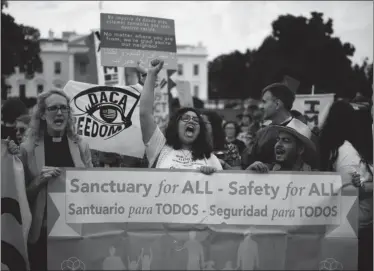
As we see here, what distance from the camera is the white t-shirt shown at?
4750 mm

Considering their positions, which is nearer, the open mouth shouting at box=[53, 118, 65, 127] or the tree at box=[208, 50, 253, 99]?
the open mouth shouting at box=[53, 118, 65, 127]

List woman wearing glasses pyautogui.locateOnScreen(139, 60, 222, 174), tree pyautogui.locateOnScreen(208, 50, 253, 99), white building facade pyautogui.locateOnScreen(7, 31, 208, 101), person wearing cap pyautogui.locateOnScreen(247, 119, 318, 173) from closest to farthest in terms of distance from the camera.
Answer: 1. person wearing cap pyautogui.locateOnScreen(247, 119, 318, 173)
2. woman wearing glasses pyautogui.locateOnScreen(139, 60, 222, 174)
3. tree pyautogui.locateOnScreen(208, 50, 253, 99)
4. white building facade pyautogui.locateOnScreen(7, 31, 208, 101)

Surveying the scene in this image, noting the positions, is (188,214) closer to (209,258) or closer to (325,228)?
(209,258)

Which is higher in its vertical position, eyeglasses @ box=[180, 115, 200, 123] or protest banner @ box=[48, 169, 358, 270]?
eyeglasses @ box=[180, 115, 200, 123]

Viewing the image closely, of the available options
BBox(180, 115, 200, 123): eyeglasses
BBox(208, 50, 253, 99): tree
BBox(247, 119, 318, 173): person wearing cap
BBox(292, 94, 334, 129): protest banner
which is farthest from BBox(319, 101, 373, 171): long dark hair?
BBox(208, 50, 253, 99): tree

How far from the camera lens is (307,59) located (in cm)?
5088

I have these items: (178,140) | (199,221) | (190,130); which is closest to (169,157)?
(178,140)

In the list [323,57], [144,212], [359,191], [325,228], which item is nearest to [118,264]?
[144,212]

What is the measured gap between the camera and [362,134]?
16.2ft

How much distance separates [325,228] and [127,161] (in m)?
3.34

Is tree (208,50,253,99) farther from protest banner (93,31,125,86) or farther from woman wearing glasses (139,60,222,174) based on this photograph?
woman wearing glasses (139,60,222,174)

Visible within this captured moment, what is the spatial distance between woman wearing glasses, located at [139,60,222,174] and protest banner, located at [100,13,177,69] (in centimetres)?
121

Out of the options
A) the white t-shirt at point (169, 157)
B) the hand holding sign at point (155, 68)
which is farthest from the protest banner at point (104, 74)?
the white t-shirt at point (169, 157)

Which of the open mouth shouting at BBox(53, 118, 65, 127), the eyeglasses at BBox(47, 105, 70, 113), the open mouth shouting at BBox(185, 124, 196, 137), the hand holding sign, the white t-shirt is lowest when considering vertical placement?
the white t-shirt
